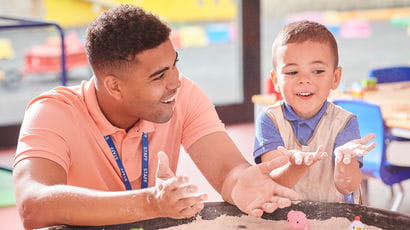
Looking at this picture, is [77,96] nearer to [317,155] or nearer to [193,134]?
[193,134]

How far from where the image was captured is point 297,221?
176 cm

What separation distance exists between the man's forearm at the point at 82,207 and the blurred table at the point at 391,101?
1.80 m

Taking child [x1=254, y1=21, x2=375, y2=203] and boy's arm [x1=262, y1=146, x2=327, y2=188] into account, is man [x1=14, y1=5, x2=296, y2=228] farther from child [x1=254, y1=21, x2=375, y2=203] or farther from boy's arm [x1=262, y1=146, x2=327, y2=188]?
child [x1=254, y1=21, x2=375, y2=203]

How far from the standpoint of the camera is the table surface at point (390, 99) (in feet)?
10.5

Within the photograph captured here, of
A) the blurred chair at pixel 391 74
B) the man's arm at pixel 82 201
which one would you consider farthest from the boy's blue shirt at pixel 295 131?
the blurred chair at pixel 391 74

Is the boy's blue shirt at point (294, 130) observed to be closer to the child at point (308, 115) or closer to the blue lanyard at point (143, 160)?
the child at point (308, 115)

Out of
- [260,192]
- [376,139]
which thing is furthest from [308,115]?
[376,139]

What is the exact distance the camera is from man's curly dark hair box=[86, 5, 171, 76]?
73.8 inches

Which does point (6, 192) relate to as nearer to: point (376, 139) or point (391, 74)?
point (376, 139)

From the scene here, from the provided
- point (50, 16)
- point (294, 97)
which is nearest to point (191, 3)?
point (50, 16)

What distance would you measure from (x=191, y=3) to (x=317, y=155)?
4992mm

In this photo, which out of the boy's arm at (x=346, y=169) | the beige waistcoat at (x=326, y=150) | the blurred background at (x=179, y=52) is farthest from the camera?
the blurred background at (x=179, y=52)

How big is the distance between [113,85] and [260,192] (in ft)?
1.68

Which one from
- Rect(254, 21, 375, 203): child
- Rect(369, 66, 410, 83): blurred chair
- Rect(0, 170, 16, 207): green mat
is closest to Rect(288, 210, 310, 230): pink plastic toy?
Rect(254, 21, 375, 203): child
